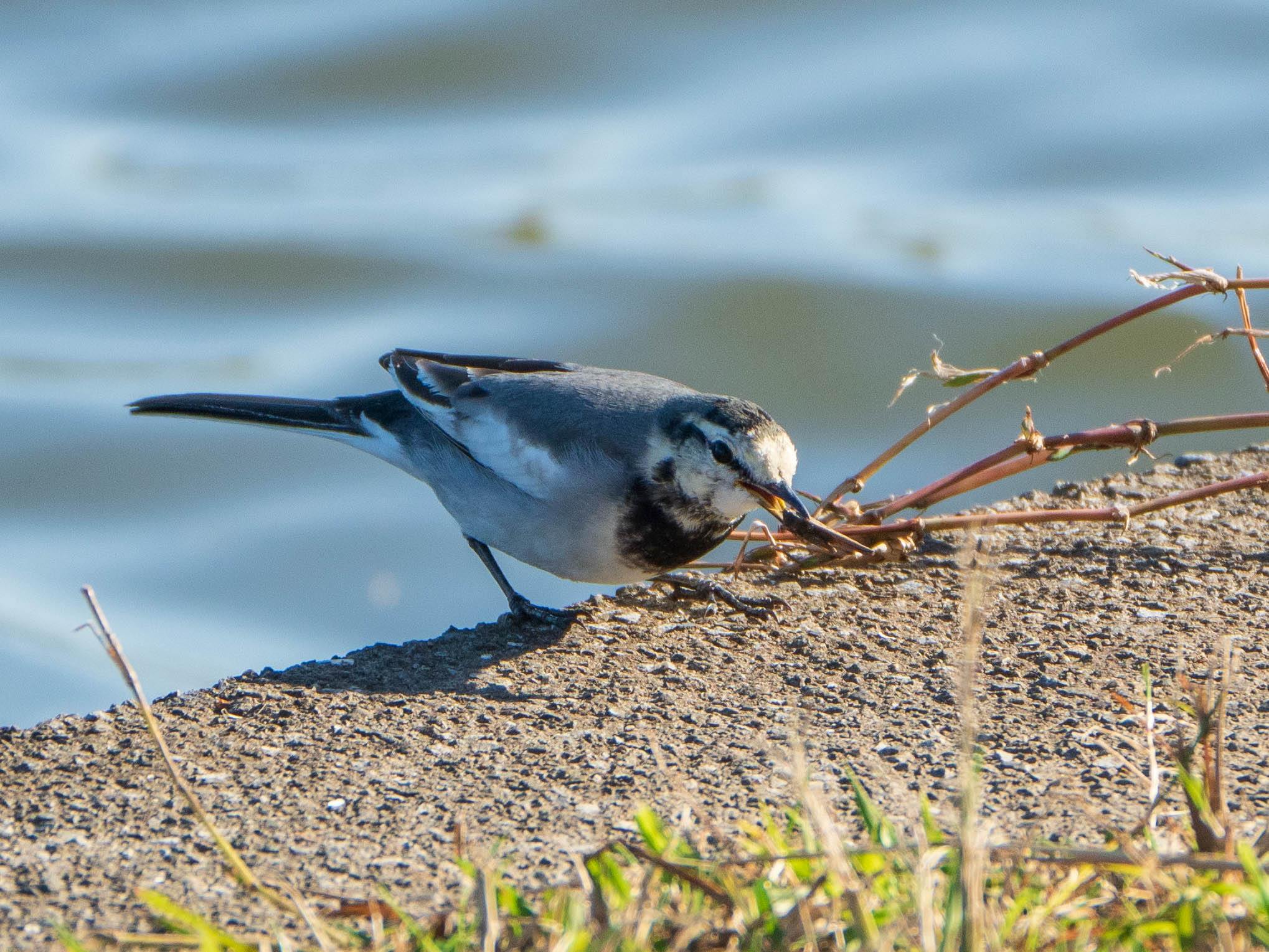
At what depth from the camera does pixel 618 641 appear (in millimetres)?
4273

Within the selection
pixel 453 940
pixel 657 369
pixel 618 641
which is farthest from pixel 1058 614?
pixel 657 369

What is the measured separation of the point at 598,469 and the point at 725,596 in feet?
1.85

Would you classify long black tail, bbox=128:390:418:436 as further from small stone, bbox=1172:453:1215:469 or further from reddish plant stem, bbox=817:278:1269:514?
small stone, bbox=1172:453:1215:469

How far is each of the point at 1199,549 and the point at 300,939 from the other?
3299mm

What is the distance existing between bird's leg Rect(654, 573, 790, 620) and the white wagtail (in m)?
0.02

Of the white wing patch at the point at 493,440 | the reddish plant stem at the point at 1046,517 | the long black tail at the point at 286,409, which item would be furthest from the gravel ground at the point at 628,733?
the long black tail at the point at 286,409

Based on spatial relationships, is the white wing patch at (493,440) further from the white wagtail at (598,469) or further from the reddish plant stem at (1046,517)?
the reddish plant stem at (1046,517)

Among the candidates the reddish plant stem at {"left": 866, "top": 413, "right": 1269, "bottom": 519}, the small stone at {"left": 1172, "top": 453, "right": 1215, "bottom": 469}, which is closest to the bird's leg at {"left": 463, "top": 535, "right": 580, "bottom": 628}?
the reddish plant stem at {"left": 866, "top": 413, "right": 1269, "bottom": 519}

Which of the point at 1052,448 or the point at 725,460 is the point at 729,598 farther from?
the point at 1052,448

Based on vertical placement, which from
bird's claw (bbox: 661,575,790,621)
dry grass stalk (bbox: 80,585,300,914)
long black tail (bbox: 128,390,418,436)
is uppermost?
long black tail (bbox: 128,390,418,436)

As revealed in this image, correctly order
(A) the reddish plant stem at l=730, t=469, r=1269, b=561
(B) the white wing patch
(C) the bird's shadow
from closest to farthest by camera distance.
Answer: (C) the bird's shadow
(B) the white wing patch
(A) the reddish plant stem at l=730, t=469, r=1269, b=561

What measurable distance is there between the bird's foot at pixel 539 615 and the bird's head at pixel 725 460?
0.51 m

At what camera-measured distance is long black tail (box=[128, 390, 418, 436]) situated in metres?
5.48

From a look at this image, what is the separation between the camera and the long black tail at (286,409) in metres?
5.48
